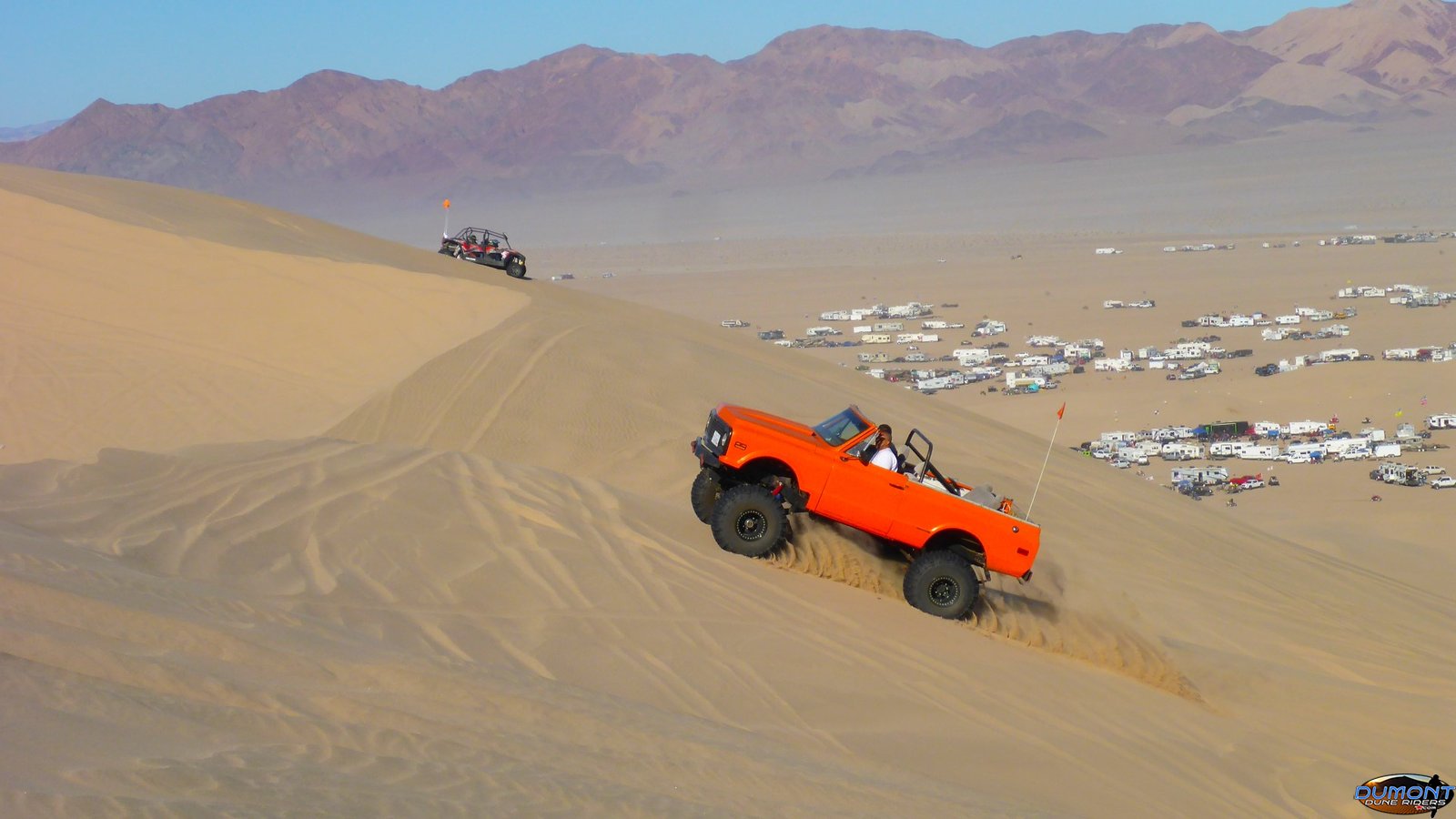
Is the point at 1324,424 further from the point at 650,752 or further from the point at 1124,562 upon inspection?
the point at 650,752

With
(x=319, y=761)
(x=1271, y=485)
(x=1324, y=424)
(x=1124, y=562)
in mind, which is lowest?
(x=319, y=761)

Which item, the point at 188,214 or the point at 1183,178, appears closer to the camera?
the point at 188,214

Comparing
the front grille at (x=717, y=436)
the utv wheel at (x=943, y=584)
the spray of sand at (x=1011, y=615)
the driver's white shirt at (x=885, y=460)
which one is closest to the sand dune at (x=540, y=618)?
the spray of sand at (x=1011, y=615)

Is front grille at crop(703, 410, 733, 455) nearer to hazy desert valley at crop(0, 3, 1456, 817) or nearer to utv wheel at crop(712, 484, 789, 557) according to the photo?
utv wheel at crop(712, 484, 789, 557)

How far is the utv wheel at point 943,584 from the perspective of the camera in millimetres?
10945

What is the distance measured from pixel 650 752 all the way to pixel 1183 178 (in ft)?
473

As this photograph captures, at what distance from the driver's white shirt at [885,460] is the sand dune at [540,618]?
3.05 feet

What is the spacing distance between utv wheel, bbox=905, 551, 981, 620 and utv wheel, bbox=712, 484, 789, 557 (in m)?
1.15

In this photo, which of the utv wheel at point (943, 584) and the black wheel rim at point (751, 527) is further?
the black wheel rim at point (751, 527)

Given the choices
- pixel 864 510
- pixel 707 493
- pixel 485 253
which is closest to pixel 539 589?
pixel 707 493

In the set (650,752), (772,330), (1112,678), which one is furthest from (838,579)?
(772,330)

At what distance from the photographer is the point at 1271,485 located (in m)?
28.5

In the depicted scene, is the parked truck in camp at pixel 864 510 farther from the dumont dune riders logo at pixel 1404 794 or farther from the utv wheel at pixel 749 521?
the dumont dune riders logo at pixel 1404 794

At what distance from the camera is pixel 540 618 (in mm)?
8977
